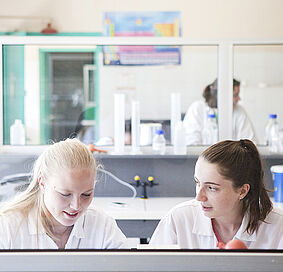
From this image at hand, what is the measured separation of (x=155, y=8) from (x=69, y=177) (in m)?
2.09

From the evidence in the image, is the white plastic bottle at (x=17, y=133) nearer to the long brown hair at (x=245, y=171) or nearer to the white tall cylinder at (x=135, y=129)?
the white tall cylinder at (x=135, y=129)

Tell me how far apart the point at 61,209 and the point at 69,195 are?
0.07 feet

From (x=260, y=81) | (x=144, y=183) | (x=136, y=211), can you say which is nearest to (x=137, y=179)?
(x=144, y=183)

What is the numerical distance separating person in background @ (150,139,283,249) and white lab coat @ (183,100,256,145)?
23cm

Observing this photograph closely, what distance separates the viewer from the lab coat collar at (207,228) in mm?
425

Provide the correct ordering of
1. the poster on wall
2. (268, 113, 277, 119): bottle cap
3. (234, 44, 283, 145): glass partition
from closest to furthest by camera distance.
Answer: (268, 113, 277, 119): bottle cap, (234, 44, 283, 145): glass partition, the poster on wall

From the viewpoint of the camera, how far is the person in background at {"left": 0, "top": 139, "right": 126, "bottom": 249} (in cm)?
45

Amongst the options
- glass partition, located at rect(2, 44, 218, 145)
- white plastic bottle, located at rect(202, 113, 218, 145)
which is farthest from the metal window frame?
glass partition, located at rect(2, 44, 218, 145)

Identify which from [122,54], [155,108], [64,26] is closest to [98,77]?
[122,54]

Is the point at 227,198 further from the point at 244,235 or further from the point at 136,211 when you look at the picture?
the point at 136,211

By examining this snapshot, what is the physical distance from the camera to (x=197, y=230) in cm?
45

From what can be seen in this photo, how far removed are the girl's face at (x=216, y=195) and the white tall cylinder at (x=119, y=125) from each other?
0.42m

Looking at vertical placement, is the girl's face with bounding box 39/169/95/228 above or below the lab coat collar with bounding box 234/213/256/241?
above

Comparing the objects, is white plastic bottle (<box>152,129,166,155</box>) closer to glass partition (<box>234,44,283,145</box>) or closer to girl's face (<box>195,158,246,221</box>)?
girl's face (<box>195,158,246,221</box>)
